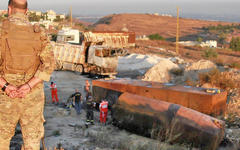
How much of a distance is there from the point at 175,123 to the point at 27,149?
3548 millimetres

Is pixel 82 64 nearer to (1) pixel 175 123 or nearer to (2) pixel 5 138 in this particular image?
(1) pixel 175 123

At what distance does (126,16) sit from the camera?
10931cm

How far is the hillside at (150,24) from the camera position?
87.8m

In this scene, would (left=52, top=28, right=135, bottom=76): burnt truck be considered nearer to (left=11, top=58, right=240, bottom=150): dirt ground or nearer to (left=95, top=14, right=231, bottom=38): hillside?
(left=11, top=58, right=240, bottom=150): dirt ground

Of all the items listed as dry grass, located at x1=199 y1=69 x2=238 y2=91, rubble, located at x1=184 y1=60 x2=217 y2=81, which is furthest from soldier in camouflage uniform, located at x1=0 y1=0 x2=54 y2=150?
rubble, located at x1=184 y1=60 x2=217 y2=81

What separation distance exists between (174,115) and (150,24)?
317ft

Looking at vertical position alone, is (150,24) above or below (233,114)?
above

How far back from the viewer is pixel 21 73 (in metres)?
2.81

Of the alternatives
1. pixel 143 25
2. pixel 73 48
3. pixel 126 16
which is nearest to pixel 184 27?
pixel 143 25


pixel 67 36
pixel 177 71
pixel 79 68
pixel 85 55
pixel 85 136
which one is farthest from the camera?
pixel 67 36

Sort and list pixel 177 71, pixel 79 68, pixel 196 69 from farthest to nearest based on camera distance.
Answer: pixel 79 68 → pixel 177 71 → pixel 196 69

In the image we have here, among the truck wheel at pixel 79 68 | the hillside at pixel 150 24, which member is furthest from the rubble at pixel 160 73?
the hillside at pixel 150 24

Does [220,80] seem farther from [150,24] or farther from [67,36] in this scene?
[150,24]

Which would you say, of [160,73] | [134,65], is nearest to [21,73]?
[160,73]
